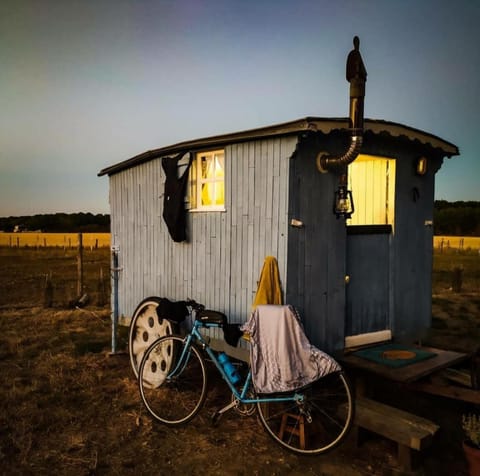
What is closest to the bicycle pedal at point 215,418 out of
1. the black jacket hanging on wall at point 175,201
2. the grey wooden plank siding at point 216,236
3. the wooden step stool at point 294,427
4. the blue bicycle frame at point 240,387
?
the blue bicycle frame at point 240,387

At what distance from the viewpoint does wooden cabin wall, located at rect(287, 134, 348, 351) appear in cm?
491

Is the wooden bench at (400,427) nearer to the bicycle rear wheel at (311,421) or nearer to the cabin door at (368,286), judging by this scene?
the bicycle rear wheel at (311,421)

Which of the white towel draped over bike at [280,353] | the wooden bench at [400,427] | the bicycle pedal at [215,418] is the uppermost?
the white towel draped over bike at [280,353]

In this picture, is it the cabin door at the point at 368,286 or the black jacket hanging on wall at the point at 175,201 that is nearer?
the cabin door at the point at 368,286

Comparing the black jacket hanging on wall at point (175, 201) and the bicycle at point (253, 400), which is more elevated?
the black jacket hanging on wall at point (175, 201)

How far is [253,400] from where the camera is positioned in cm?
451

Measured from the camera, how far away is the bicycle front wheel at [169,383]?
17.4 feet

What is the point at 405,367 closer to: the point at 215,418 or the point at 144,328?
the point at 215,418

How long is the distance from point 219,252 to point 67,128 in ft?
35.7

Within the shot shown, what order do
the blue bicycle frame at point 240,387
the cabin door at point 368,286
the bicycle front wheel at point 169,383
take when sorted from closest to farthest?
1. the blue bicycle frame at point 240,387
2. the bicycle front wheel at point 169,383
3. the cabin door at point 368,286

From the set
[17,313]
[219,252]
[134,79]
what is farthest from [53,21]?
[219,252]

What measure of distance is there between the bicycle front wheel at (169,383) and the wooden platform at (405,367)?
5.94ft

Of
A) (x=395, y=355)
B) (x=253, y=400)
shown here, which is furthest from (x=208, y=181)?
(x=395, y=355)

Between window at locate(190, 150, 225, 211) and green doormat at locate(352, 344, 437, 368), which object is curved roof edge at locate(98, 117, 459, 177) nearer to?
window at locate(190, 150, 225, 211)
